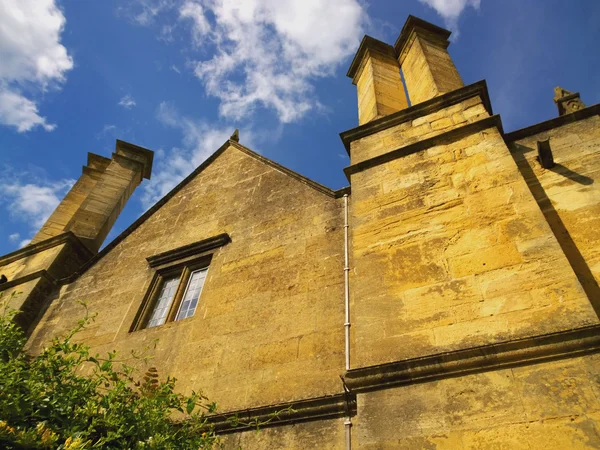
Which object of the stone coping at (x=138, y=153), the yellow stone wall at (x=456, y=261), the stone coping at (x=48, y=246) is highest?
the stone coping at (x=138, y=153)

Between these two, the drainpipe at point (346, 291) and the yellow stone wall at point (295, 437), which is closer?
the yellow stone wall at point (295, 437)

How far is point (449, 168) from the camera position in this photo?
468cm

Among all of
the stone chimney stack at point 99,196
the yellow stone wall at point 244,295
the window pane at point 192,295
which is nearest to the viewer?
the yellow stone wall at point 244,295

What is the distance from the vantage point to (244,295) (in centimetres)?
547

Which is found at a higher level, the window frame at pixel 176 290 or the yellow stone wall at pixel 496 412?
the window frame at pixel 176 290

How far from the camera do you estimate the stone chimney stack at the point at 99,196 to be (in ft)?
28.5

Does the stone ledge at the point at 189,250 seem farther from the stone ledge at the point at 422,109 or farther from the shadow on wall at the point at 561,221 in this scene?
the shadow on wall at the point at 561,221

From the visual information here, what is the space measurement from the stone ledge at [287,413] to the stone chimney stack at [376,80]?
13.2 feet

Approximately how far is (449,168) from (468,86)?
61.2 inches

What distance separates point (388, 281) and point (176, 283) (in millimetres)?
3885

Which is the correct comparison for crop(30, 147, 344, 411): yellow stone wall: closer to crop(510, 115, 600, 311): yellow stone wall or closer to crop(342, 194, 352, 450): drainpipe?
crop(342, 194, 352, 450): drainpipe

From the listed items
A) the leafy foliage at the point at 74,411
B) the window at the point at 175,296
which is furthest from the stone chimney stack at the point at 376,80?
the leafy foliage at the point at 74,411

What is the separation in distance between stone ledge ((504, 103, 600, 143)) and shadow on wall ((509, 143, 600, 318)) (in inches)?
5.9

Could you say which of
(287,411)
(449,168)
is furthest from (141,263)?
(449,168)
